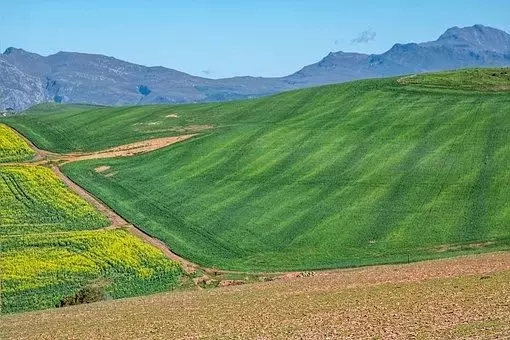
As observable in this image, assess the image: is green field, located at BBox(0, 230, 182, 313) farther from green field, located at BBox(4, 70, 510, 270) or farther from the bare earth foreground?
the bare earth foreground

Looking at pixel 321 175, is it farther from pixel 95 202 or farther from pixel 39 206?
pixel 39 206

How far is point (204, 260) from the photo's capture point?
7075 cm

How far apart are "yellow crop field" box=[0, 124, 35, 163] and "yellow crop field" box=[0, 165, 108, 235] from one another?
11.1m

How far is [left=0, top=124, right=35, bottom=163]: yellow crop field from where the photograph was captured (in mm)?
108062

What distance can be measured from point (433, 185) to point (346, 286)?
41.0 meters

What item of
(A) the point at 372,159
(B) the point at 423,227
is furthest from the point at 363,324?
(A) the point at 372,159

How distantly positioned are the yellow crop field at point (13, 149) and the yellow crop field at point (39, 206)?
36.4 feet

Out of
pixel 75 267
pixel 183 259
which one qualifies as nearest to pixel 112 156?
pixel 183 259

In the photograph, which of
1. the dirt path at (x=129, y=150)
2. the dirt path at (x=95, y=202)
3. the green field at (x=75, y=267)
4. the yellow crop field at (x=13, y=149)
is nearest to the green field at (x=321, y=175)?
the dirt path at (x=95, y=202)

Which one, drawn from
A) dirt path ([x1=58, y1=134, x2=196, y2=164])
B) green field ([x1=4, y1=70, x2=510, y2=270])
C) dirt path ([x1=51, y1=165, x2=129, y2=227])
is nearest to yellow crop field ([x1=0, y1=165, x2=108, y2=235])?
dirt path ([x1=51, y1=165, x2=129, y2=227])

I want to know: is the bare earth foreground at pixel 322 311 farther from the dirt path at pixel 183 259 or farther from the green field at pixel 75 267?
the green field at pixel 75 267

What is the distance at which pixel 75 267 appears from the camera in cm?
6706

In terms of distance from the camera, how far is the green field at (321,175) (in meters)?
72.2

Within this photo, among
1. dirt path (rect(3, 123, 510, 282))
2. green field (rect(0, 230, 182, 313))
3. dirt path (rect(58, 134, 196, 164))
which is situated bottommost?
green field (rect(0, 230, 182, 313))
